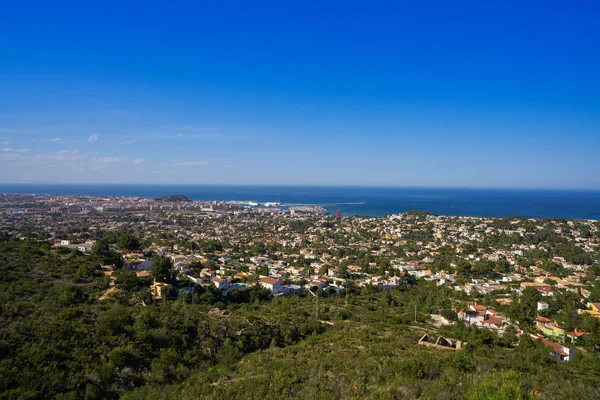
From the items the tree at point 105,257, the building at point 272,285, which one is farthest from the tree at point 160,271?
the building at point 272,285

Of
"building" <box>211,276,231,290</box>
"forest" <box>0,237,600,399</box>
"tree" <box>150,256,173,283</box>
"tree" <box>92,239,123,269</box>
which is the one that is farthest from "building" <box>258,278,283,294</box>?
"tree" <box>92,239,123,269</box>

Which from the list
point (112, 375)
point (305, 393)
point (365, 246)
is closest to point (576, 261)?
point (365, 246)

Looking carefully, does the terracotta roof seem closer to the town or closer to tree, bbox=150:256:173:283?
the town

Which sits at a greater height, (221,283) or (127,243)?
(127,243)

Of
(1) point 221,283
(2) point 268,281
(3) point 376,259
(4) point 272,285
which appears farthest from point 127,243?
(3) point 376,259

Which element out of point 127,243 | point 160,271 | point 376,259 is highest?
point 127,243

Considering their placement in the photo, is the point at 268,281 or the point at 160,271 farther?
the point at 268,281

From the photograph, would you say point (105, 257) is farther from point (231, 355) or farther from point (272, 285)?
point (231, 355)

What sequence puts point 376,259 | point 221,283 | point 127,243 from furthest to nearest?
point 376,259, point 127,243, point 221,283

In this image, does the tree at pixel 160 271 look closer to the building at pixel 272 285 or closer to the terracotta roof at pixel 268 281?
the building at pixel 272 285

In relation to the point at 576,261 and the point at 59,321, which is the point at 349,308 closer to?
the point at 59,321

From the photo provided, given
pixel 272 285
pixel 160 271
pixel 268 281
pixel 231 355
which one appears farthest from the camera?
pixel 268 281

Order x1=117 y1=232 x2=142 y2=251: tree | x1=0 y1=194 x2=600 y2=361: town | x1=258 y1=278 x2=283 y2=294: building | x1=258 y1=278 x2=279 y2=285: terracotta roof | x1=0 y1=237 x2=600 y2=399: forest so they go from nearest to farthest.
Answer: x1=0 y1=237 x2=600 y2=399: forest, x1=0 y1=194 x2=600 y2=361: town, x1=258 y1=278 x2=283 y2=294: building, x1=258 y1=278 x2=279 y2=285: terracotta roof, x1=117 y1=232 x2=142 y2=251: tree
